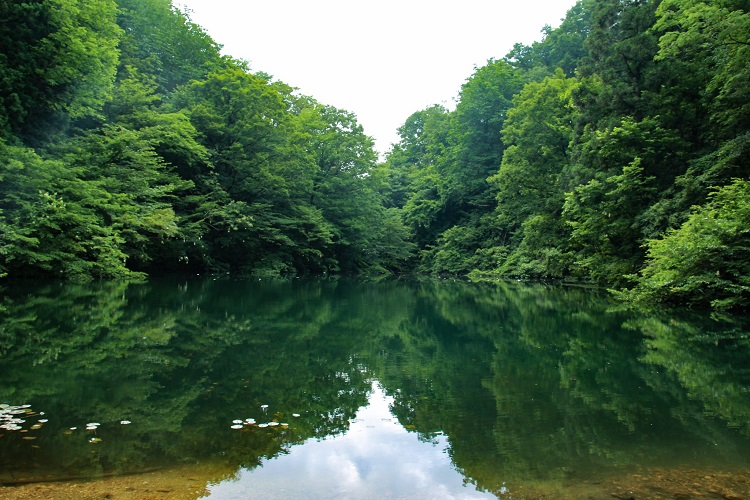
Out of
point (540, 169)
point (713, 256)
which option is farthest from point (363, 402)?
point (540, 169)

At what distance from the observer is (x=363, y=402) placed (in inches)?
191

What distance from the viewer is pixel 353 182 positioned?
35062 millimetres

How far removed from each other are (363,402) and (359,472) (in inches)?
62.4

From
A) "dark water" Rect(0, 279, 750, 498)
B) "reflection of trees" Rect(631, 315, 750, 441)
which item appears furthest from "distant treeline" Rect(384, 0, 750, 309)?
"dark water" Rect(0, 279, 750, 498)

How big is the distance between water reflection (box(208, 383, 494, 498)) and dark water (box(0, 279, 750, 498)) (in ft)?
0.05

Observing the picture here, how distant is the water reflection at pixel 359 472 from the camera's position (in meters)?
2.96

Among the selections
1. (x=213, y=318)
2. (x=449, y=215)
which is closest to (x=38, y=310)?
(x=213, y=318)

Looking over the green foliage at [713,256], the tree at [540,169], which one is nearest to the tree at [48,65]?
the green foliage at [713,256]

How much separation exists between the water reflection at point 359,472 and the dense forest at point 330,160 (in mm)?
9765

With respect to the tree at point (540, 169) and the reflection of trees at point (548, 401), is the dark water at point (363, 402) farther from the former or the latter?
the tree at point (540, 169)

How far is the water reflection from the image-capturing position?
2.96 meters

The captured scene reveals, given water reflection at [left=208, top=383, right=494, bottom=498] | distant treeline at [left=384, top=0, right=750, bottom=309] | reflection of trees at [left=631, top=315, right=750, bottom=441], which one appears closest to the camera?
water reflection at [left=208, top=383, right=494, bottom=498]

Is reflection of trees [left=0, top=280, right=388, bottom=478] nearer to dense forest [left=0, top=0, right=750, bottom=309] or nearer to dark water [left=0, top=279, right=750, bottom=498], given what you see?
dark water [left=0, top=279, right=750, bottom=498]

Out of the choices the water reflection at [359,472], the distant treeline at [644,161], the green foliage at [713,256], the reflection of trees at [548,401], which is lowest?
the water reflection at [359,472]
